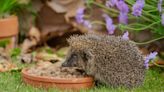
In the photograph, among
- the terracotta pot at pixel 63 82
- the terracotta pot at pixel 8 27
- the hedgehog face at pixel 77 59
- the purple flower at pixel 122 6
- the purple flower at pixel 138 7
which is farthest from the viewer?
the terracotta pot at pixel 8 27

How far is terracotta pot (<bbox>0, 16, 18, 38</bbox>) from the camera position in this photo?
629cm

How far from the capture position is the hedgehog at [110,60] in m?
4.25

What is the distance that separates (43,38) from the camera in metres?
7.71

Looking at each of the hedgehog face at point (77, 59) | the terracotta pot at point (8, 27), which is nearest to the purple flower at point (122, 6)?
the hedgehog face at point (77, 59)

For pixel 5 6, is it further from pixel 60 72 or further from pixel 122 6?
pixel 60 72

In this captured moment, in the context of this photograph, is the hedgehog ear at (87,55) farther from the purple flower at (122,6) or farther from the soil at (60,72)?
the purple flower at (122,6)

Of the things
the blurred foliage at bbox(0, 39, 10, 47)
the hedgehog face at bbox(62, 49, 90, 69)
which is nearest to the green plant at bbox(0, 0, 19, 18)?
the blurred foliage at bbox(0, 39, 10, 47)

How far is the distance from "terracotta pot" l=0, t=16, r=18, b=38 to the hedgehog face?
196 cm

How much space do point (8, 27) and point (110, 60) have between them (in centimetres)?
239

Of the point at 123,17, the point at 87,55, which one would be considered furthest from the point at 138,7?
the point at 87,55

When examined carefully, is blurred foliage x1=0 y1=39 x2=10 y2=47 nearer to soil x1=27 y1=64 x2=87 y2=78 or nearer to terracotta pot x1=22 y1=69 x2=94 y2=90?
soil x1=27 y1=64 x2=87 y2=78

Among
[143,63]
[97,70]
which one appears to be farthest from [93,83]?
[143,63]

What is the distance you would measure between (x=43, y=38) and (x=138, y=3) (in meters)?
3.41

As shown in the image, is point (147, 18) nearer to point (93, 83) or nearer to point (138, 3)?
point (138, 3)
